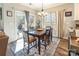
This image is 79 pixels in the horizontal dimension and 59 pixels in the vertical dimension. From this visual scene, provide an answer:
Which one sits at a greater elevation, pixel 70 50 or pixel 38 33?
pixel 38 33

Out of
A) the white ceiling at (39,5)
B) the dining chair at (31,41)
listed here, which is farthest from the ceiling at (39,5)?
the dining chair at (31,41)

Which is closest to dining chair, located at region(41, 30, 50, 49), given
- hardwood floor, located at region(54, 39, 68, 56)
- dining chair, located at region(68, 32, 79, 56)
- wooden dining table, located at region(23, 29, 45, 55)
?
wooden dining table, located at region(23, 29, 45, 55)

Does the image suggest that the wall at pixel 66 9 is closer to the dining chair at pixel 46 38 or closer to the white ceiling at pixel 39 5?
the white ceiling at pixel 39 5

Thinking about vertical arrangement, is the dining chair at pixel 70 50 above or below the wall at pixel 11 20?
below

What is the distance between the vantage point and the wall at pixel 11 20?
6.20 feet

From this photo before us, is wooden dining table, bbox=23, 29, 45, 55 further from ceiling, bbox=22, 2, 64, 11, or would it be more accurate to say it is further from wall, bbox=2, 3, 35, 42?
ceiling, bbox=22, 2, 64, 11

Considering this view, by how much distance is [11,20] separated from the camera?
1.90 metres

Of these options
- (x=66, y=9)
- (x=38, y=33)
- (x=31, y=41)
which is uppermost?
(x=66, y=9)

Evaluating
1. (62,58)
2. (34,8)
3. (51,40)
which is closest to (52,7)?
(34,8)

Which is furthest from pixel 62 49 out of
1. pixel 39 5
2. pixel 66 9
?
pixel 39 5

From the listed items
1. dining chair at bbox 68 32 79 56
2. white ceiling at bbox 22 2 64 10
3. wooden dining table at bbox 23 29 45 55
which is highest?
white ceiling at bbox 22 2 64 10

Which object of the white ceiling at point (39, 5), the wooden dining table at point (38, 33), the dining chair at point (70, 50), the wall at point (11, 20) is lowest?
the dining chair at point (70, 50)

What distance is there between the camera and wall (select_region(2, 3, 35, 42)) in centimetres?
189

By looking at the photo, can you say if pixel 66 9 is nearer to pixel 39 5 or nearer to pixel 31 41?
pixel 39 5
